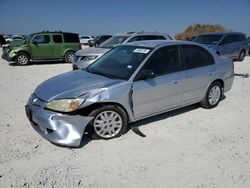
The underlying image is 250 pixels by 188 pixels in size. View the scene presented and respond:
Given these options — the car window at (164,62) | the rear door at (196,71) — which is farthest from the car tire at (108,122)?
the rear door at (196,71)

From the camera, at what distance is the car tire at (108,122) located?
12.8ft

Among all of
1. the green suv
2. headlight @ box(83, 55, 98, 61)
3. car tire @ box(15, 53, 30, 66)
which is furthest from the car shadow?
car tire @ box(15, 53, 30, 66)

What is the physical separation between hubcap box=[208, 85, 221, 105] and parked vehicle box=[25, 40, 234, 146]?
0.15 feet

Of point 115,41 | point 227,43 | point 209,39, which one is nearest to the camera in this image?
point 115,41

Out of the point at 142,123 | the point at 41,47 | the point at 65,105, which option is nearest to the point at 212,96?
the point at 142,123

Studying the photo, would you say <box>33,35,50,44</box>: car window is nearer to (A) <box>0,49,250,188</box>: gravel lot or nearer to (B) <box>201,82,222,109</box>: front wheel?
(A) <box>0,49,250,188</box>: gravel lot

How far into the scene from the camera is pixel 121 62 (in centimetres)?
466

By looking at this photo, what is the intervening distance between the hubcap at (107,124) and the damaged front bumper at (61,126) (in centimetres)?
22

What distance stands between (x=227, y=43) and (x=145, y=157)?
11.4m

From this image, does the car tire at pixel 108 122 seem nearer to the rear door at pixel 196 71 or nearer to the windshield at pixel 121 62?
the windshield at pixel 121 62

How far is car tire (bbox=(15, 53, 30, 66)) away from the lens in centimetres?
1312

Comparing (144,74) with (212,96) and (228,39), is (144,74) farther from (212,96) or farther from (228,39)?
(228,39)

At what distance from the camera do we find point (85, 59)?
31.3ft

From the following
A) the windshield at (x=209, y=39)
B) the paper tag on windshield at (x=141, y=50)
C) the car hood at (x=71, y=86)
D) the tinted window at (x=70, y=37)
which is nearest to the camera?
the car hood at (x=71, y=86)
